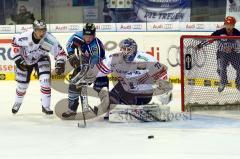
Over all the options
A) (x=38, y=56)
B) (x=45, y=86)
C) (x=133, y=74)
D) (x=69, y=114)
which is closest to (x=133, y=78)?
(x=133, y=74)

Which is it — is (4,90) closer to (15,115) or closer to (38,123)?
(15,115)

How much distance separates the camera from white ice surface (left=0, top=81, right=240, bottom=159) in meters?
4.82

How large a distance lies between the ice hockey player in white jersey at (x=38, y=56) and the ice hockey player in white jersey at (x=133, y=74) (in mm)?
554

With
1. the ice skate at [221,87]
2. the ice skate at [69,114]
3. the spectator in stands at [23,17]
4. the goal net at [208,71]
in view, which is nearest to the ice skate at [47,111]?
the ice skate at [69,114]

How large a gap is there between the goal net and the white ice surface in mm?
310

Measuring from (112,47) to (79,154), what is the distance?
528 cm

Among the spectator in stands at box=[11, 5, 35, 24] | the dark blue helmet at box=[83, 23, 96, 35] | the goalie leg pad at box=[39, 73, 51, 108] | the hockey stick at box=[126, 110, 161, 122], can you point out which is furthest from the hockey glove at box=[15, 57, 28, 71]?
the spectator in stands at box=[11, 5, 35, 24]

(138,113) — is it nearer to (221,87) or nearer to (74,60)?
(74,60)

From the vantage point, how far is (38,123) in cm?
640

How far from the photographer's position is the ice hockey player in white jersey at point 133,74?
6.30 m

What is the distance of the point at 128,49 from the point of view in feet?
20.5

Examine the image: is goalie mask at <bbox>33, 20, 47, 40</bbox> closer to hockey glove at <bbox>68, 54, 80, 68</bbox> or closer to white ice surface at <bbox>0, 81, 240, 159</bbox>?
hockey glove at <bbox>68, 54, 80, 68</bbox>

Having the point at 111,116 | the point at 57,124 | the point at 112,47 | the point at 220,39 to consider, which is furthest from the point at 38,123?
the point at 112,47

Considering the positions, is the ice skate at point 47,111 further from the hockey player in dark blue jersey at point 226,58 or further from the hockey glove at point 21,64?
the hockey player in dark blue jersey at point 226,58
